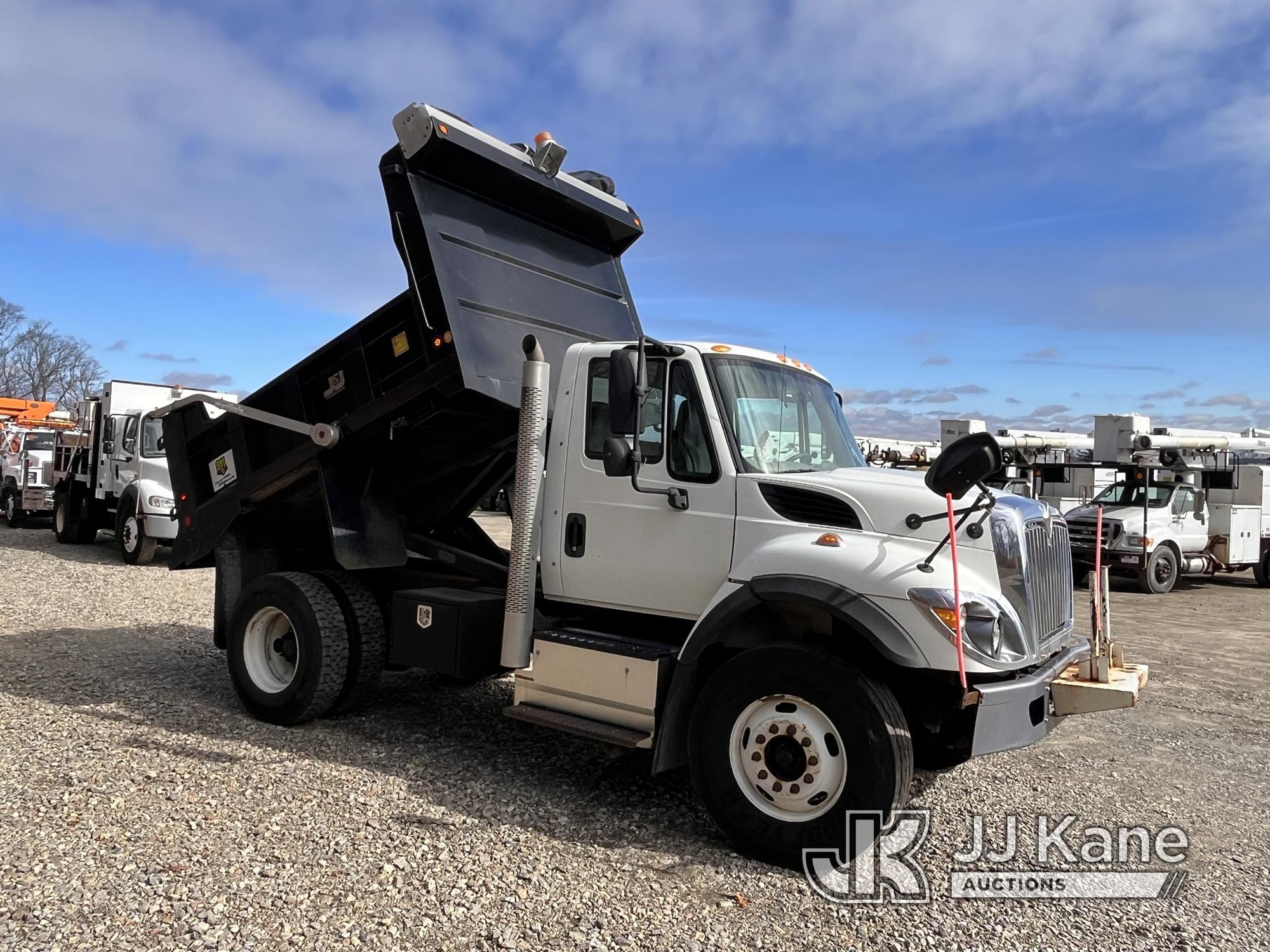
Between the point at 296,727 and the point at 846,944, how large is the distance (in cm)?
391

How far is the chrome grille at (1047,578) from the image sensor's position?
4488 millimetres

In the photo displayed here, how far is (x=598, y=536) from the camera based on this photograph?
5.16 m

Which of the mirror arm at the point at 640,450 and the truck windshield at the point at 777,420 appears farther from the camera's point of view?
the truck windshield at the point at 777,420

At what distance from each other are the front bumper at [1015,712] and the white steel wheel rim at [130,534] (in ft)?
45.6

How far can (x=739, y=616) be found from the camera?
176 inches

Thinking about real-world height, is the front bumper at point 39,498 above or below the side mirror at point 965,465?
below

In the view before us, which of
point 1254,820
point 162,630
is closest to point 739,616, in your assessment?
point 1254,820

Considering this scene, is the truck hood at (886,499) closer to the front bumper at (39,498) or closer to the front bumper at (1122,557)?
the front bumper at (1122,557)

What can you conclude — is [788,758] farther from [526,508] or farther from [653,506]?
[526,508]

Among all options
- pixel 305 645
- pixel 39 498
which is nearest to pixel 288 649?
pixel 305 645

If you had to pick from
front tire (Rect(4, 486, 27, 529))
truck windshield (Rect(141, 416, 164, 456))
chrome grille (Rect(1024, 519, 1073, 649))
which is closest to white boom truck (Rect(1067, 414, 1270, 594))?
chrome grille (Rect(1024, 519, 1073, 649))

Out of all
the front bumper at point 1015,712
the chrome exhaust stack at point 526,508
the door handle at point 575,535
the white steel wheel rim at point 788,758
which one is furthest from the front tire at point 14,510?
the front bumper at point 1015,712

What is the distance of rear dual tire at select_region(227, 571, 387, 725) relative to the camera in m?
5.96

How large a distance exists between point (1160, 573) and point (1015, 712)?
1448cm
